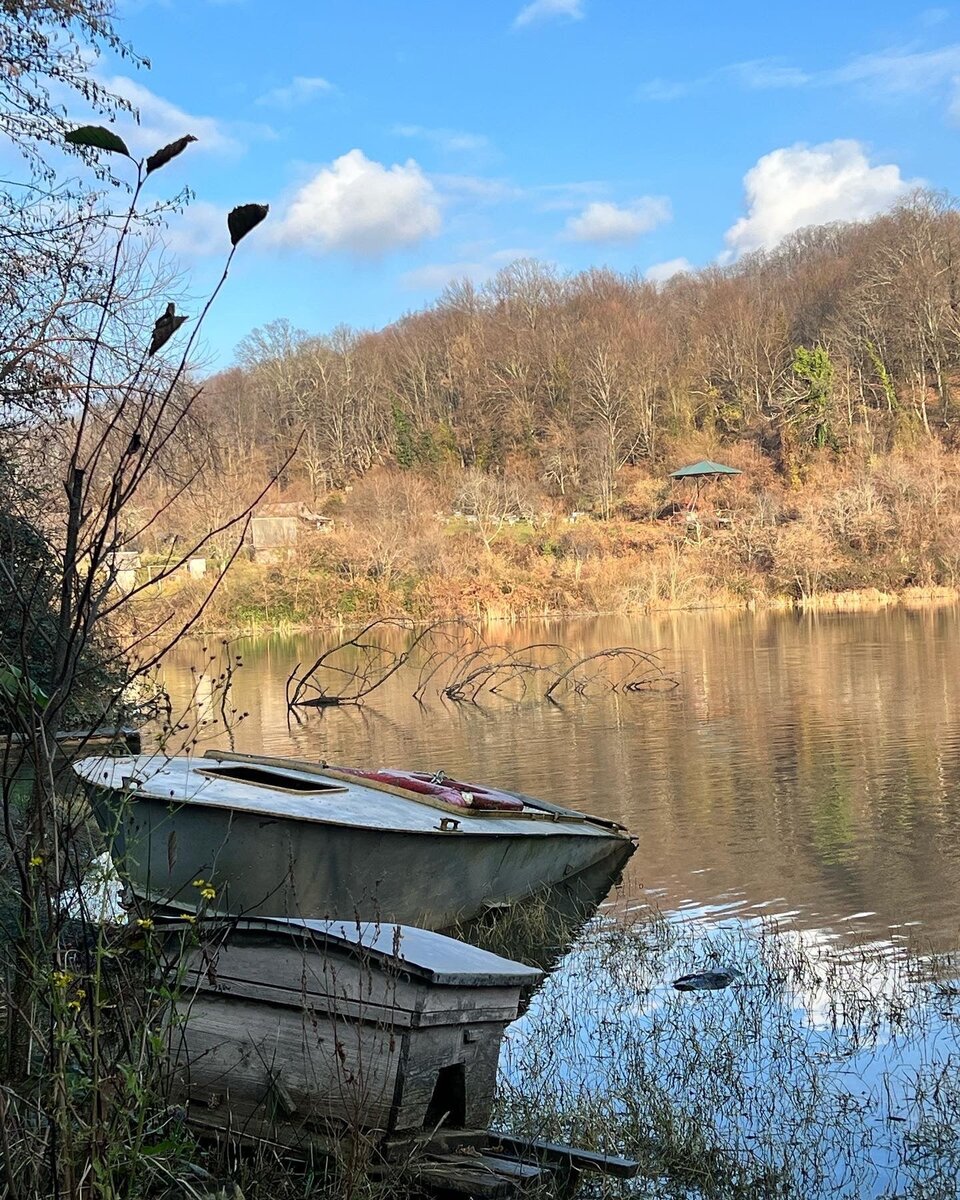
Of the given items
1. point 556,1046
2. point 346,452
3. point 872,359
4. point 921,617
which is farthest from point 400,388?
point 556,1046

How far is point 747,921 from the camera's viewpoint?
1070 cm

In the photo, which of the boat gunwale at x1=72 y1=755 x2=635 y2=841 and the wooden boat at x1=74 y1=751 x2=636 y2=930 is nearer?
the boat gunwale at x1=72 y1=755 x2=635 y2=841

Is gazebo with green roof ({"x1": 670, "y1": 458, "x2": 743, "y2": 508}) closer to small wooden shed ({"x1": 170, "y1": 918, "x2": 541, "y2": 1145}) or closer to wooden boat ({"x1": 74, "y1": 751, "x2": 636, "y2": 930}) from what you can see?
wooden boat ({"x1": 74, "y1": 751, "x2": 636, "y2": 930})

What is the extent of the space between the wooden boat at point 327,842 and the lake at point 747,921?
2.51 feet

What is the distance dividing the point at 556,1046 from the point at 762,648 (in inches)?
1126

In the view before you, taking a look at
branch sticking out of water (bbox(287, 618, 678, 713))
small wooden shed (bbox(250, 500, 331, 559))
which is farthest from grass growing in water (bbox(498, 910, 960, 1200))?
small wooden shed (bbox(250, 500, 331, 559))

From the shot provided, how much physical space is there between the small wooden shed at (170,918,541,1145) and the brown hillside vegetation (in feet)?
132

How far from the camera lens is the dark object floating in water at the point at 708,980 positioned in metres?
8.85

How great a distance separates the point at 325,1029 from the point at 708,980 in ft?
16.9

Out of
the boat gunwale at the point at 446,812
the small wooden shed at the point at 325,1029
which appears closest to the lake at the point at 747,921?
the boat gunwale at the point at 446,812

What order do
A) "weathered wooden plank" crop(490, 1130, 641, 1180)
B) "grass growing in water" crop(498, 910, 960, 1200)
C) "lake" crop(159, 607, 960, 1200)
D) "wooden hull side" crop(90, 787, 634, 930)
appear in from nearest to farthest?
"weathered wooden plank" crop(490, 1130, 641, 1180)
"grass growing in water" crop(498, 910, 960, 1200)
"lake" crop(159, 607, 960, 1200)
"wooden hull side" crop(90, 787, 634, 930)

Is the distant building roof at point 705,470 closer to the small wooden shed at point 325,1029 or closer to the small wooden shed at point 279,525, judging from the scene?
the small wooden shed at point 279,525

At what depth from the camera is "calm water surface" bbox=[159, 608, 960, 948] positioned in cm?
1182

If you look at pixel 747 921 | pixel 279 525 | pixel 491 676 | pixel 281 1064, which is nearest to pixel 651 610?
pixel 491 676
